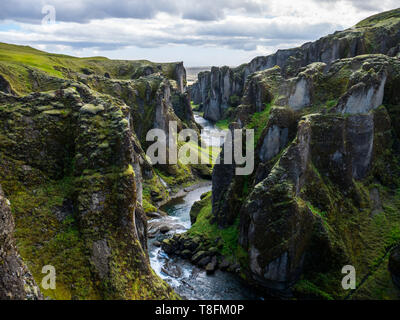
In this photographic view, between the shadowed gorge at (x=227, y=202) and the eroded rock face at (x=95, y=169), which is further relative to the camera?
the eroded rock face at (x=95, y=169)

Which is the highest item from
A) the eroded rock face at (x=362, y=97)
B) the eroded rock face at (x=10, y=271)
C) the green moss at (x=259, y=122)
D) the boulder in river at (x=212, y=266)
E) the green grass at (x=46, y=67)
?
the green grass at (x=46, y=67)

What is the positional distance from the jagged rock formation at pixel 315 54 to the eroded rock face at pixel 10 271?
145 feet

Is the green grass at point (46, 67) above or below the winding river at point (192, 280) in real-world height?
above

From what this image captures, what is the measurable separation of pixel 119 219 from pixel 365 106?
127 feet

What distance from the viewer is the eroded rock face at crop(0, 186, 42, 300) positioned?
1757cm

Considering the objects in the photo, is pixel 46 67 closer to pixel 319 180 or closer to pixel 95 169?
pixel 95 169

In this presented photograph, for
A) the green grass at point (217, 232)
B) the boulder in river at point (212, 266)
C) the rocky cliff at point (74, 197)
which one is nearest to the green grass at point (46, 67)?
the rocky cliff at point (74, 197)

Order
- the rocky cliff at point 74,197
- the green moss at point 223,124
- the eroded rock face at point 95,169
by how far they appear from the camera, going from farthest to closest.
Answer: the green moss at point 223,124, the eroded rock face at point 95,169, the rocky cliff at point 74,197

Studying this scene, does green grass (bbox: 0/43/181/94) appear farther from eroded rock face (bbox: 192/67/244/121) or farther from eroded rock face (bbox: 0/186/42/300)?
eroded rock face (bbox: 0/186/42/300)

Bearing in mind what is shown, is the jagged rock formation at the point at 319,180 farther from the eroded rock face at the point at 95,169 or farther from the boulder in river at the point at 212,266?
the eroded rock face at the point at 95,169

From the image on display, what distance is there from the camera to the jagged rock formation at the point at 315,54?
312 ft

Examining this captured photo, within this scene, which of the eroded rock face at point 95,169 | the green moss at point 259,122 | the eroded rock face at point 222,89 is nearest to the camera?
the eroded rock face at point 95,169

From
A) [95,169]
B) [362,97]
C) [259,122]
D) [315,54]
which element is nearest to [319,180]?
[362,97]

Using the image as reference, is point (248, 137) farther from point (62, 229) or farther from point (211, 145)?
point (211, 145)
